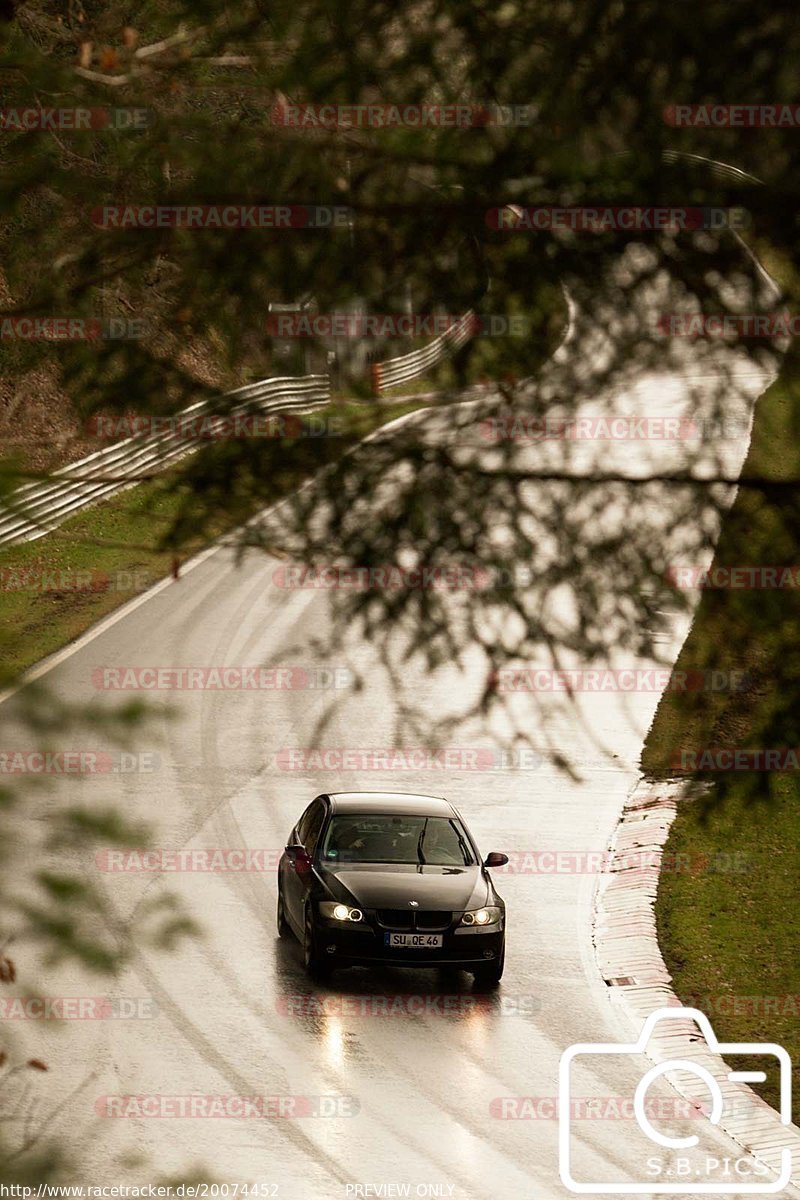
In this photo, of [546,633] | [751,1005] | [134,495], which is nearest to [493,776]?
[751,1005]

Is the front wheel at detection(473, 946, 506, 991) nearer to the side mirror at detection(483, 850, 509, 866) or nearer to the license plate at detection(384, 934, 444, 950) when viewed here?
the license plate at detection(384, 934, 444, 950)

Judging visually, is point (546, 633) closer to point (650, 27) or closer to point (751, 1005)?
point (650, 27)

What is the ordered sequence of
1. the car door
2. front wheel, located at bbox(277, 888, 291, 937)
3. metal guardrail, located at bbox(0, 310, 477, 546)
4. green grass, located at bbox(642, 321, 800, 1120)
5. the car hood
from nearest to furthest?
metal guardrail, located at bbox(0, 310, 477, 546), green grass, located at bbox(642, 321, 800, 1120), the car hood, the car door, front wheel, located at bbox(277, 888, 291, 937)

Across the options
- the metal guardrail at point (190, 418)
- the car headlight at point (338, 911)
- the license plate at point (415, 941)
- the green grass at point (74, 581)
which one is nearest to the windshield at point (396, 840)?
the car headlight at point (338, 911)

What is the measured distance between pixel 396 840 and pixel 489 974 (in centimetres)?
148

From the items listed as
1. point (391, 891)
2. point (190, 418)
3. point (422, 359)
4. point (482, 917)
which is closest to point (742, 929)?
point (482, 917)

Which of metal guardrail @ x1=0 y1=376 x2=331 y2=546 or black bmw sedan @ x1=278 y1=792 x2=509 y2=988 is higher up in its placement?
metal guardrail @ x1=0 y1=376 x2=331 y2=546

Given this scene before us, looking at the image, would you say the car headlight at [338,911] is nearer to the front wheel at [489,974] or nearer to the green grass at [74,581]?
the front wheel at [489,974]

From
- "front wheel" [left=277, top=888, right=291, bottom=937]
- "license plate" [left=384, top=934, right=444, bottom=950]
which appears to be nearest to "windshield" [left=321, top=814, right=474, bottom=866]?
"license plate" [left=384, top=934, right=444, bottom=950]

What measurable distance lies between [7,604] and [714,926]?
47.8 ft

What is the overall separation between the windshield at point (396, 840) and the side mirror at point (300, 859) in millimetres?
169

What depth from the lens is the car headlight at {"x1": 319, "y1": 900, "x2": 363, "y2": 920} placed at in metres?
14.1

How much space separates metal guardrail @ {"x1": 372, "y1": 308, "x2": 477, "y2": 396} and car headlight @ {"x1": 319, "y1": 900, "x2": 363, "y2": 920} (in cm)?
778

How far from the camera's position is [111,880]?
54.8 ft
